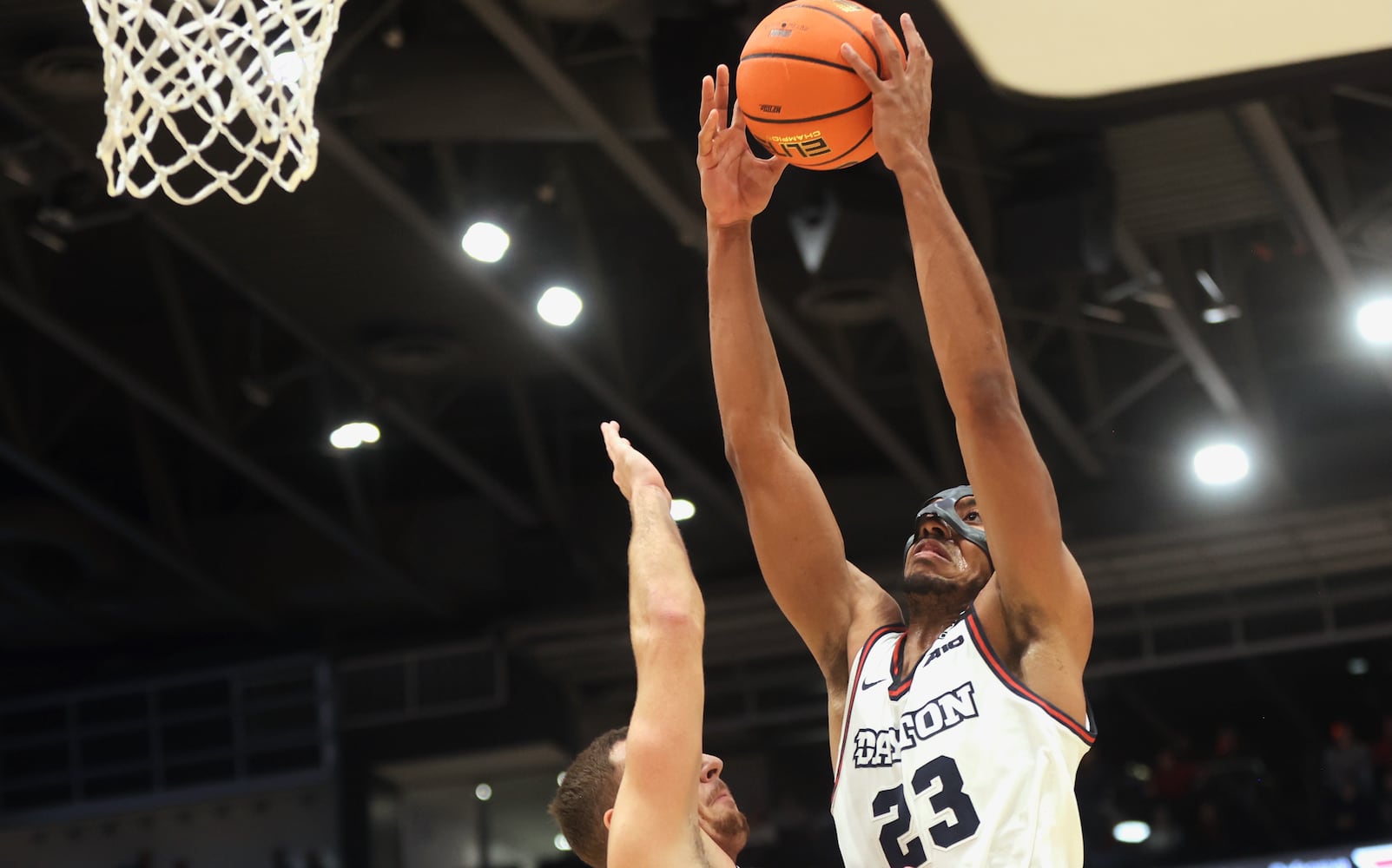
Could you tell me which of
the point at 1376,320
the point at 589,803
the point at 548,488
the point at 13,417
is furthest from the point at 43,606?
the point at 589,803

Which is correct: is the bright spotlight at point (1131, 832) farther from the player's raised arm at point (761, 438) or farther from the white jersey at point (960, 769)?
the white jersey at point (960, 769)

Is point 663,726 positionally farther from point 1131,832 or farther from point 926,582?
point 1131,832

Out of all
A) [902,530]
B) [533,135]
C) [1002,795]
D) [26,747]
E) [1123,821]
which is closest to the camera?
[1002,795]

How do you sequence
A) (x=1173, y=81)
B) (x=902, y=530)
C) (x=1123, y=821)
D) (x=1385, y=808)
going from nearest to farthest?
(x=1173, y=81), (x=1385, y=808), (x=1123, y=821), (x=902, y=530)

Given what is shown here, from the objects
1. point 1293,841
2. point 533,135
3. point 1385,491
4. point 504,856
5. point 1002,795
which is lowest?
point 1002,795

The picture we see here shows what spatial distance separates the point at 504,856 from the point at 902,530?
562cm

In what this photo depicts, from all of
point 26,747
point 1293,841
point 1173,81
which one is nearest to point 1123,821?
point 1293,841

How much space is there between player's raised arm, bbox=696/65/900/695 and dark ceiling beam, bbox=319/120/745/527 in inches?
246

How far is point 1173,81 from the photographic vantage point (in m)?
6.44

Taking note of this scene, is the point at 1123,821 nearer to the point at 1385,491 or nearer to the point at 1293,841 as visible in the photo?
the point at 1293,841

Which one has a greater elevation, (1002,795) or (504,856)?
(504,856)

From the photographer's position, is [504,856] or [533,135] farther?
[504,856]

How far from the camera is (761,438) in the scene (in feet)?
12.4

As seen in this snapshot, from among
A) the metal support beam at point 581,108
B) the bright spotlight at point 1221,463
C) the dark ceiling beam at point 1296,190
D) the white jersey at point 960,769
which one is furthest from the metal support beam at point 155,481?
the white jersey at point 960,769
